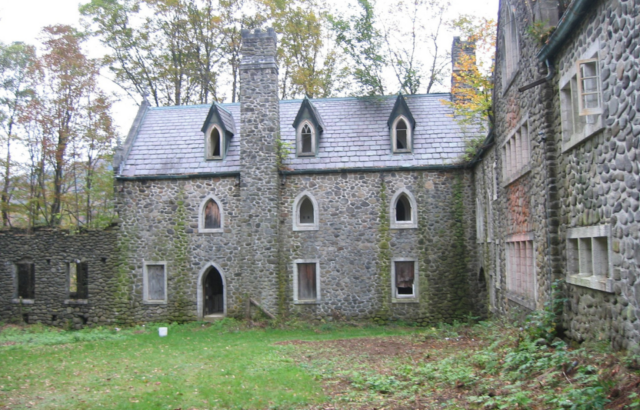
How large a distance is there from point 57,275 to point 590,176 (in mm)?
18780

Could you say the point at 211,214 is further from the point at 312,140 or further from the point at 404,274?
the point at 404,274

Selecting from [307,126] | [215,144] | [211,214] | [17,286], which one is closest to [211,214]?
[211,214]

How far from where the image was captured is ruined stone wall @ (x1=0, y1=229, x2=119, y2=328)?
20.0 m

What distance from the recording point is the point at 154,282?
19.9 metres

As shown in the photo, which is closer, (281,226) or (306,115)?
(281,226)

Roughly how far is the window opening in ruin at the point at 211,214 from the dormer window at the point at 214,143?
1794 mm

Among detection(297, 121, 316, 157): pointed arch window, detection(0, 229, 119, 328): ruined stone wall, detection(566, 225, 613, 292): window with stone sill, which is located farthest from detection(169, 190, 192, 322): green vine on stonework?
detection(566, 225, 613, 292): window with stone sill

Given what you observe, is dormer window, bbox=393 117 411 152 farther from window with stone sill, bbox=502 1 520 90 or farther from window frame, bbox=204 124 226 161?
window with stone sill, bbox=502 1 520 90

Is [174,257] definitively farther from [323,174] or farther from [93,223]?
[93,223]

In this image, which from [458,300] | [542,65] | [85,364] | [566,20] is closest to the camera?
[566,20]

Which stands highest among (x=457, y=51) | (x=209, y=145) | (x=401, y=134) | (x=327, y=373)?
(x=457, y=51)

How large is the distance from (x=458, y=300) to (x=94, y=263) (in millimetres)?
13073

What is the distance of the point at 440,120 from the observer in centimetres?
2086

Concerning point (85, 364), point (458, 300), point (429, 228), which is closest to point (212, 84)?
point (429, 228)
